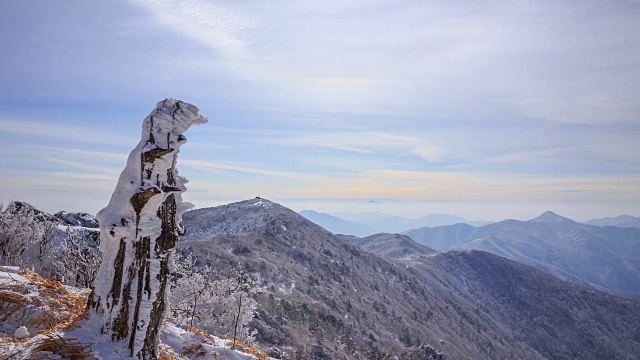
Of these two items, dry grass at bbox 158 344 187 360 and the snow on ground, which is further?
dry grass at bbox 158 344 187 360

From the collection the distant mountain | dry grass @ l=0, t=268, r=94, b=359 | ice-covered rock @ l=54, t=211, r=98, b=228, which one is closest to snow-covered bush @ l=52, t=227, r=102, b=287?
ice-covered rock @ l=54, t=211, r=98, b=228

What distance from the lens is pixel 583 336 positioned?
118 meters

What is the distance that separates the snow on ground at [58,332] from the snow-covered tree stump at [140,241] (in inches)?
13.1

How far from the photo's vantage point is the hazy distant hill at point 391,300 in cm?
4776

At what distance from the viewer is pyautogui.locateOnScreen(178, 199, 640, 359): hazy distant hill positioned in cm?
4776

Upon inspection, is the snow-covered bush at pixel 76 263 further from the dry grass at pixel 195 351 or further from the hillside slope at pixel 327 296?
the hillside slope at pixel 327 296

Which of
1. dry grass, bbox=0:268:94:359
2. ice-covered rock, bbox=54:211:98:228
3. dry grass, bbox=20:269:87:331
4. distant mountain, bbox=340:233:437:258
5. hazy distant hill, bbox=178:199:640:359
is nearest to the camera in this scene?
dry grass, bbox=0:268:94:359

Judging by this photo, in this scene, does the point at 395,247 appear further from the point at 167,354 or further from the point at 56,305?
the point at 56,305

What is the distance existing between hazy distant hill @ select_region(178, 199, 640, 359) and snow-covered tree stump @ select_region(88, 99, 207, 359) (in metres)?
22.0

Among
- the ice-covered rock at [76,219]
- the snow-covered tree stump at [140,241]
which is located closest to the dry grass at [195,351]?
the snow-covered tree stump at [140,241]

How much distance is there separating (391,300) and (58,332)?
78.7m

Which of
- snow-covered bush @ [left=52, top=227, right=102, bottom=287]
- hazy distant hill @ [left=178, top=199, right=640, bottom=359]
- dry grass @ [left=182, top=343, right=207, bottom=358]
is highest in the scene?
dry grass @ [left=182, top=343, right=207, bottom=358]

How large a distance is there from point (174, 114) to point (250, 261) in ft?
156

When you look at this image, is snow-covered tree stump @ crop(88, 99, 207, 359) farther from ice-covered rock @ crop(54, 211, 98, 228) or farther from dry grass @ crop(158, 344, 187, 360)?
ice-covered rock @ crop(54, 211, 98, 228)
